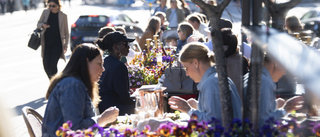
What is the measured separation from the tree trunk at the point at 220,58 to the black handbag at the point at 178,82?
9.66 feet

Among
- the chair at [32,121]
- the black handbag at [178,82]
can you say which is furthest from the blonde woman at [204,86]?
the black handbag at [178,82]

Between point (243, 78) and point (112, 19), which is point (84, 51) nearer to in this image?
point (243, 78)

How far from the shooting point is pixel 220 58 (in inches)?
134

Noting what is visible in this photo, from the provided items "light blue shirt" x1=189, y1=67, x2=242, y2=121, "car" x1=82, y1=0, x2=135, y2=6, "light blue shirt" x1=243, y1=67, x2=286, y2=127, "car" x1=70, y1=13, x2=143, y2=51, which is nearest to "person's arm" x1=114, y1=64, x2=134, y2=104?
"light blue shirt" x1=189, y1=67, x2=242, y2=121

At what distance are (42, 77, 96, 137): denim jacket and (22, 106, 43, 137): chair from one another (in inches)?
3.9

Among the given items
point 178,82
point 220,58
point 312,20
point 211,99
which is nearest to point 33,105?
point 178,82

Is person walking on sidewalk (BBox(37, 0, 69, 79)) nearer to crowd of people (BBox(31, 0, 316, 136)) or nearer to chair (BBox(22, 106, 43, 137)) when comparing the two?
crowd of people (BBox(31, 0, 316, 136))

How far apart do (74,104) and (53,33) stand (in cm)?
648

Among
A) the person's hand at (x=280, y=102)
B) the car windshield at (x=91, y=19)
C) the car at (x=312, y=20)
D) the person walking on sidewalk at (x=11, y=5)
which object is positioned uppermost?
the person walking on sidewalk at (x=11, y=5)

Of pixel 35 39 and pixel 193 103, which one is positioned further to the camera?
pixel 35 39

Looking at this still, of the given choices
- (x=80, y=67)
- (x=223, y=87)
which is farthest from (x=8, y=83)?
(x=223, y=87)

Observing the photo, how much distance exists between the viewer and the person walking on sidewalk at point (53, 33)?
1021 cm

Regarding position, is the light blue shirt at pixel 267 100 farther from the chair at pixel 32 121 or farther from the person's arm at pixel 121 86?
the person's arm at pixel 121 86

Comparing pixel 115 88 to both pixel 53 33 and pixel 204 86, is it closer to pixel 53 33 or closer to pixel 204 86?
pixel 204 86
